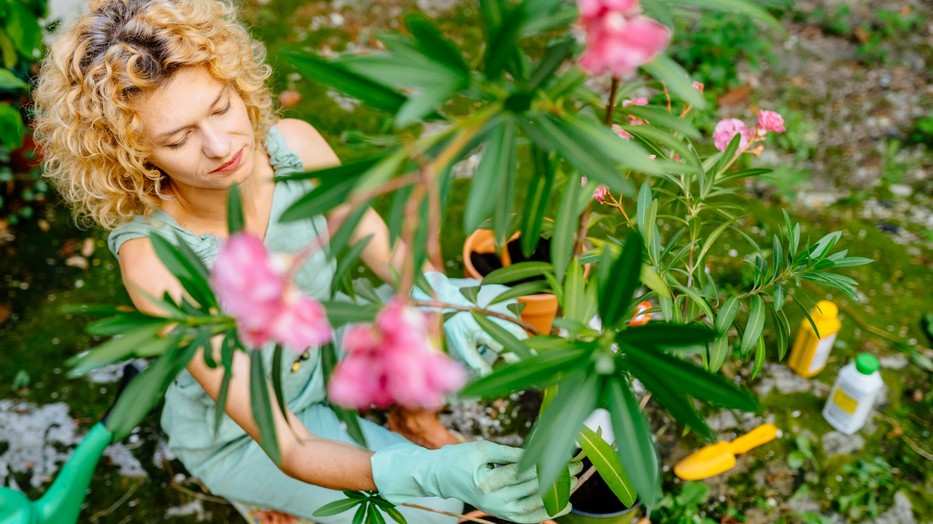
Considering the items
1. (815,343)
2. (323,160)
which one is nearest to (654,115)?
(323,160)

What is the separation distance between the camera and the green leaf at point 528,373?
79cm

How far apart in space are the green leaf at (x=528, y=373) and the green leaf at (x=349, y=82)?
1.09 ft

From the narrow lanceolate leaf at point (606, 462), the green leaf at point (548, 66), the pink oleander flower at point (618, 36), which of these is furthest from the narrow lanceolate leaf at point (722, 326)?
the pink oleander flower at point (618, 36)

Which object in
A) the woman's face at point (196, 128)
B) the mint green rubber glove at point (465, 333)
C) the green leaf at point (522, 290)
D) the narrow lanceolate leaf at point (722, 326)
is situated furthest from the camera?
the mint green rubber glove at point (465, 333)

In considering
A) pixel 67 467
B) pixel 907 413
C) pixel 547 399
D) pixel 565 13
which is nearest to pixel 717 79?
pixel 907 413

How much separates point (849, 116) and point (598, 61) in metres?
2.81

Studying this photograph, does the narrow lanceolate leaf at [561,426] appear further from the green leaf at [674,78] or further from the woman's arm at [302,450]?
the woman's arm at [302,450]

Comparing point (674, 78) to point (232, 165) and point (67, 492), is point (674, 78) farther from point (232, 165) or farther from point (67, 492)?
point (67, 492)

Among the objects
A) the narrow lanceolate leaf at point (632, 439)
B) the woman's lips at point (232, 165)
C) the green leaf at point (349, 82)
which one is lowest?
the woman's lips at point (232, 165)

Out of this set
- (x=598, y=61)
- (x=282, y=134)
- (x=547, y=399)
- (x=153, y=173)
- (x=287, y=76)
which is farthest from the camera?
(x=287, y=76)

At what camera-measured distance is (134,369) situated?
1.85 m

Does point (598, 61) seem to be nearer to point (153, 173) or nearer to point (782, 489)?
point (153, 173)

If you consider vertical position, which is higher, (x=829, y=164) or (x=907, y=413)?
(x=829, y=164)

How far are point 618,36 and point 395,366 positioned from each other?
1.02ft
